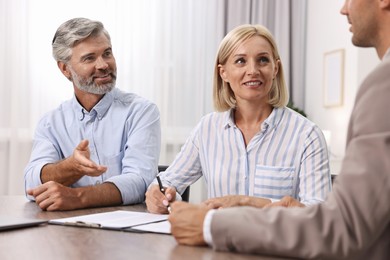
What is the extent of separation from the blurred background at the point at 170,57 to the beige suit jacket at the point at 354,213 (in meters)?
3.91

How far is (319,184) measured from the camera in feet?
7.38

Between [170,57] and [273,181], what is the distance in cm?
341

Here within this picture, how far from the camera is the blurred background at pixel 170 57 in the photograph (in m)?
5.23

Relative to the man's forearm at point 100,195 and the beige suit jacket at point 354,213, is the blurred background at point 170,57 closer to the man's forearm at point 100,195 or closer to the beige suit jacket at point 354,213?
the man's forearm at point 100,195

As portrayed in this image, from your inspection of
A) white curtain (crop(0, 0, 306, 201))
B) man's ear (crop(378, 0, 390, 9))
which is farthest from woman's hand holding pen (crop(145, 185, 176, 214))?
white curtain (crop(0, 0, 306, 201))

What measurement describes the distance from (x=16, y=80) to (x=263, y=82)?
3272 millimetres

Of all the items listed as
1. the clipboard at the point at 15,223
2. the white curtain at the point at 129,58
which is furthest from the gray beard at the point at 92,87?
the white curtain at the point at 129,58

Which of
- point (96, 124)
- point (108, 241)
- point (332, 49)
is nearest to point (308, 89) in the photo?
point (332, 49)

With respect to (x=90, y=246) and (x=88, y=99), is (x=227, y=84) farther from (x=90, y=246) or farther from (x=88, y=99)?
(x=90, y=246)

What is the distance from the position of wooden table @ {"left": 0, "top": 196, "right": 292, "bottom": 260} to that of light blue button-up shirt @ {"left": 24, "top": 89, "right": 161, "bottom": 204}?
100 cm

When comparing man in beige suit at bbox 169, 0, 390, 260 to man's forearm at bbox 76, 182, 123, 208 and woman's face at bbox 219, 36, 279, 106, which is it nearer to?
man's forearm at bbox 76, 182, 123, 208

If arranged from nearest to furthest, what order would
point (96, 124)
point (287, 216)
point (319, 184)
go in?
point (287, 216), point (319, 184), point (96, 124)

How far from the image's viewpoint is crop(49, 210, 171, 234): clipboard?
1518mm

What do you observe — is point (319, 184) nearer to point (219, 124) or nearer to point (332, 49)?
point (219, 124)
